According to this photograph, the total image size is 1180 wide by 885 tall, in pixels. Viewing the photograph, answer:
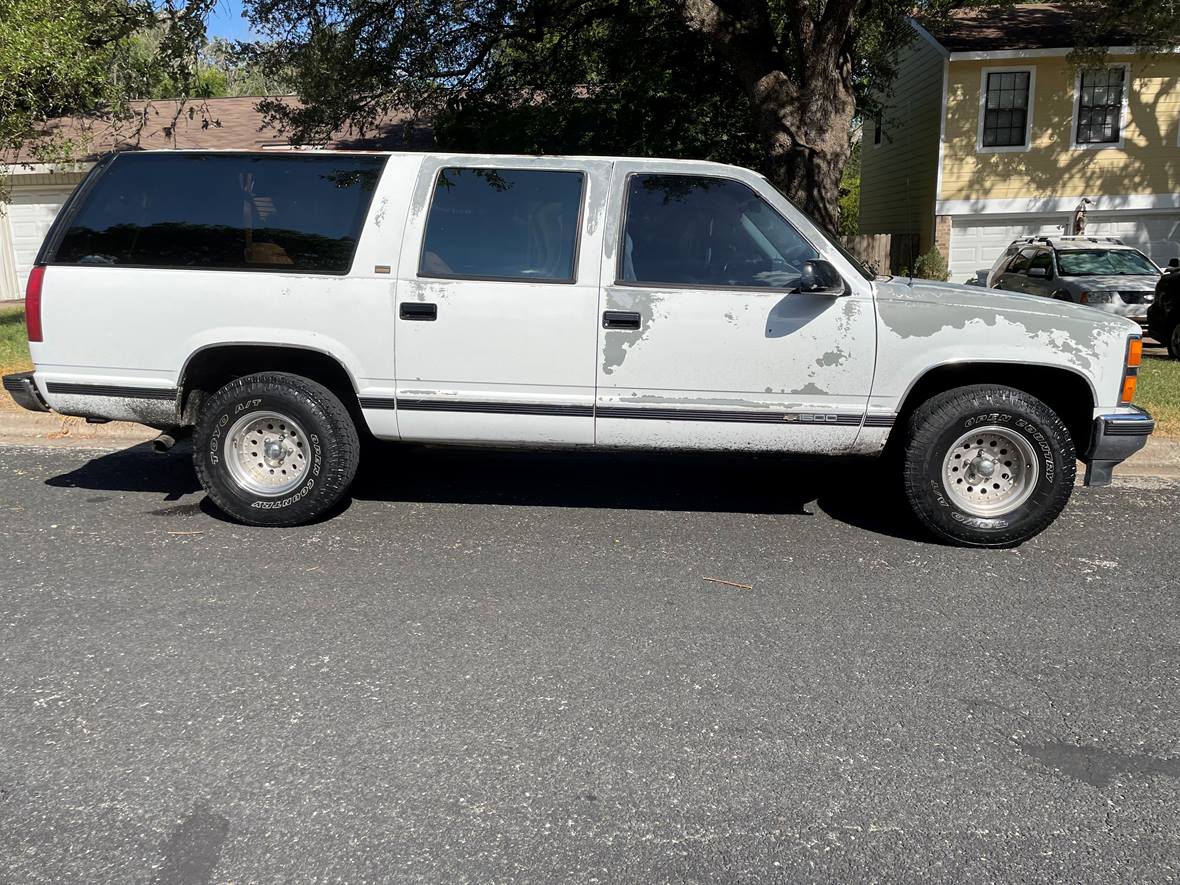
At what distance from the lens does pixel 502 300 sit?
506 cm

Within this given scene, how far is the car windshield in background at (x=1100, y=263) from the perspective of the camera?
14312 mm

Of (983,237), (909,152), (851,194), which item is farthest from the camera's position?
(851,194)

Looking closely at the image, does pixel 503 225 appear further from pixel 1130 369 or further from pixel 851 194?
pixel 851 194

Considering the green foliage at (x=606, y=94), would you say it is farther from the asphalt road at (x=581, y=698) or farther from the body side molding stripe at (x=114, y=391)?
the asphalt road at (x=581, y=698)

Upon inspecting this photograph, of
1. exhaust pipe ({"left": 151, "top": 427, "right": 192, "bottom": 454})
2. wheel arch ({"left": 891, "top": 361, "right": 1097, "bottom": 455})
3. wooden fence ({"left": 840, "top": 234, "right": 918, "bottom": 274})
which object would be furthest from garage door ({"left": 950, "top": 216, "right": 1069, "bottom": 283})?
exhaust pipe ({"left": 151, "top": 427, "right": 192, "bottom": 454})

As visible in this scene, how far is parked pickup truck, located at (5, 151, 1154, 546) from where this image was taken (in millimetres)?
5008

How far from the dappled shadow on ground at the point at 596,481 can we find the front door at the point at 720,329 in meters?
0.37

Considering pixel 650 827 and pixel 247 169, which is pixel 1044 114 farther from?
pixel 650 827

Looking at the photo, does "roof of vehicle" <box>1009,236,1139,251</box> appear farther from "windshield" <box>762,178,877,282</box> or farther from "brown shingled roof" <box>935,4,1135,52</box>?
"windshield" <box>762,178,877,282</box>

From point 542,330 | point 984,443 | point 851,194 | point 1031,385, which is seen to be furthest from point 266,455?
point 851,194

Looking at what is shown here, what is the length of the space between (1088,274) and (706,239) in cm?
1130

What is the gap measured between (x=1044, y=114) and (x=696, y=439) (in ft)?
60.0

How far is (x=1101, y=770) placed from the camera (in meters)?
3.09

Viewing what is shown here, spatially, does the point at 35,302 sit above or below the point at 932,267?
below
